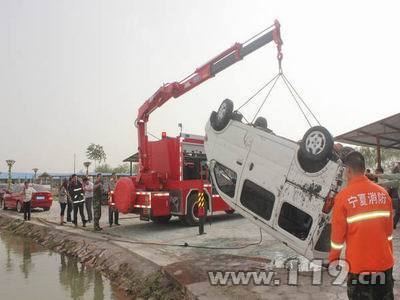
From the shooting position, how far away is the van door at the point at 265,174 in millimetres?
6102

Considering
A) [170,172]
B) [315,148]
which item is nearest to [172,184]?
[170,172]

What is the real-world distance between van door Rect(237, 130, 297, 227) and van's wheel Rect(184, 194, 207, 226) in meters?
5.55

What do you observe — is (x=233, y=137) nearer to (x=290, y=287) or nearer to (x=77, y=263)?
(x=290, y=287)

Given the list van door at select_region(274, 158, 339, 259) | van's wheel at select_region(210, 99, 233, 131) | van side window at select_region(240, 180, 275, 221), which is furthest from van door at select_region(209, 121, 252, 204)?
van door at select_region(274, 158, 339, 259)

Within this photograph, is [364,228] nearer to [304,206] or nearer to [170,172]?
[304,206]

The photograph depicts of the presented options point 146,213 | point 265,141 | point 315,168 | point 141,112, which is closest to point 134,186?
point 146,213

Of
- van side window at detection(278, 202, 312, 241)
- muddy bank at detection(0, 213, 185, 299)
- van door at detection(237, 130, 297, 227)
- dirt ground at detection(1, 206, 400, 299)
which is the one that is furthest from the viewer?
muddy bank at detection(0, 213, 185, 299)

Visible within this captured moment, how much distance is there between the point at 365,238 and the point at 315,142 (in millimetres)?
2471

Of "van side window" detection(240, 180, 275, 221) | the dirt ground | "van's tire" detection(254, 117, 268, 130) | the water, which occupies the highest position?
"van's tire" detection(254, 117, 268, 130)

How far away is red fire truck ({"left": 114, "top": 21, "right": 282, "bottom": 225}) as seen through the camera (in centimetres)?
1177

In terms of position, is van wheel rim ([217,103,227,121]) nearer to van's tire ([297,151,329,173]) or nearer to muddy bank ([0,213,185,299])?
van's tire ([297,151,329,173])

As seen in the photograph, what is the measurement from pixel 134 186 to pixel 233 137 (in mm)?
5681

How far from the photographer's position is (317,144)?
5531 mm

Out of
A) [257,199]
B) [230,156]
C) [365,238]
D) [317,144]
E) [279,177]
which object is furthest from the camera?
[230,156]
